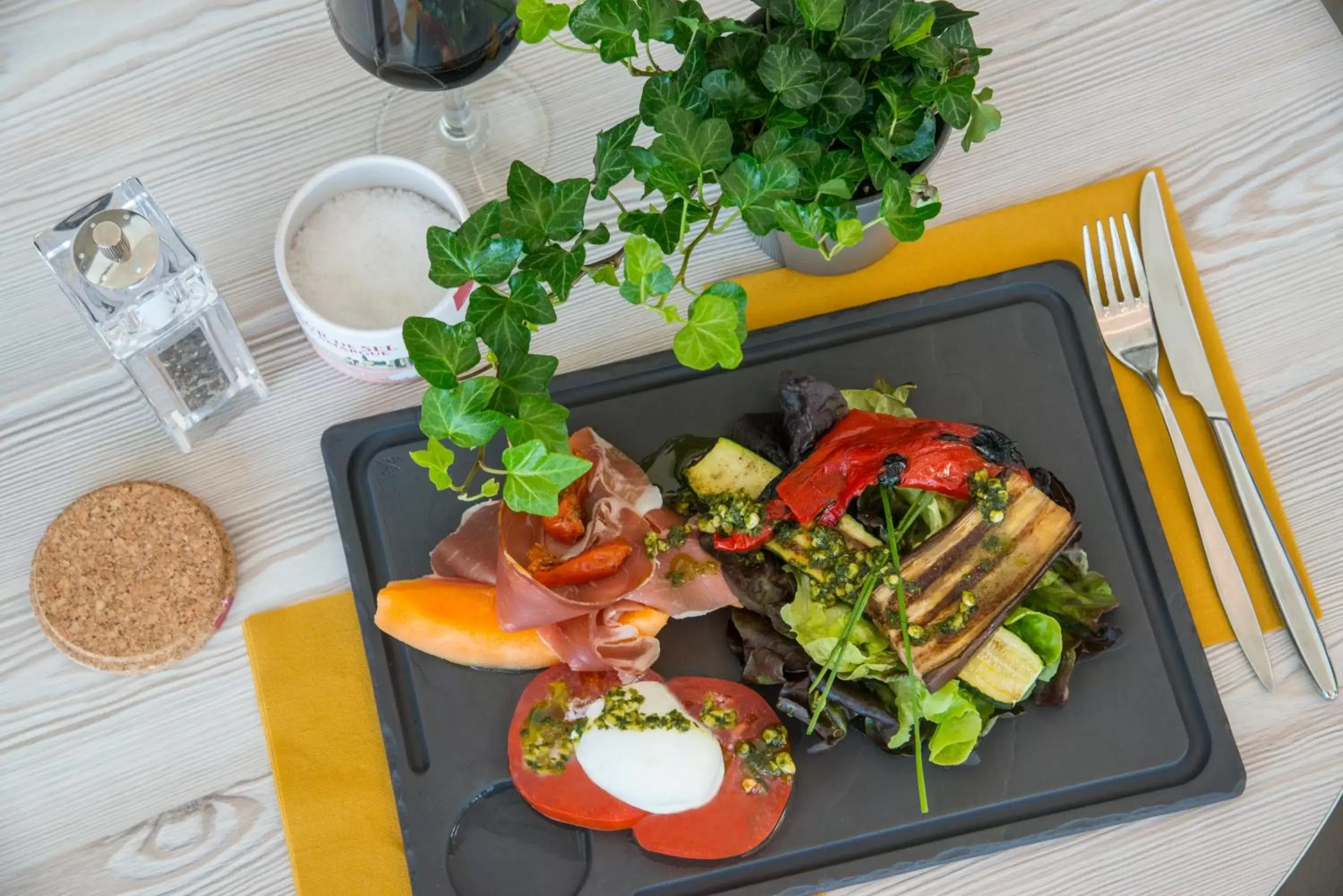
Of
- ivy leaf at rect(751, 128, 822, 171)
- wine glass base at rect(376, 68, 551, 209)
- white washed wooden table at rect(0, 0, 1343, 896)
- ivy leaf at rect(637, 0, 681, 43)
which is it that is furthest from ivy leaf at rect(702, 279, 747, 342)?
wine glass base at rect(376, 68, 551, 209)

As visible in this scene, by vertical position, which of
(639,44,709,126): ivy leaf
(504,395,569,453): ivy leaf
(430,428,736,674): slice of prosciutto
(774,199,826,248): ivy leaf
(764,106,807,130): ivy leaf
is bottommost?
(430,428,736,674): slice of prosciutto

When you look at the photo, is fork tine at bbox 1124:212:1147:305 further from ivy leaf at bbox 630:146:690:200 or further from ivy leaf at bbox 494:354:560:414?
ivy leaf at bbox 494:354:560:414

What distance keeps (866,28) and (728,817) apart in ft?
2.52

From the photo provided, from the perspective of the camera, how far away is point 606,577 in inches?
48.1

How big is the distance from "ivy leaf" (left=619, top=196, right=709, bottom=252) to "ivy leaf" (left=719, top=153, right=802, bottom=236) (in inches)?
1.2

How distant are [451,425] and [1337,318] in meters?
1.06

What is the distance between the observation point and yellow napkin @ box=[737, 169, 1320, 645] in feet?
4.34

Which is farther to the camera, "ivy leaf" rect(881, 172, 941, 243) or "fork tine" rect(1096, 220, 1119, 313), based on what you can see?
"fork tine" rect(1096, 220, 1119, 313)

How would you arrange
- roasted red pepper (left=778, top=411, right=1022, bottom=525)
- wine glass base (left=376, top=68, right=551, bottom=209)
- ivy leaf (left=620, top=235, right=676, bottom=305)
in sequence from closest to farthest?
ivy leaf (left=620, top=235, right=676, bottom=305) → roasted red pepper (left=778, top=411, right=1022, bottom=525) → wine glass base (left=376, top=68, right=551, bottom=209)

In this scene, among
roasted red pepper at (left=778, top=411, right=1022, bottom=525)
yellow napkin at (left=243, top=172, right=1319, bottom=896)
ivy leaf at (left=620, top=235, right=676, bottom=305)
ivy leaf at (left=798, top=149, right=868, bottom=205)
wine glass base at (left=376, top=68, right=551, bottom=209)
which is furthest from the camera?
wine glass base at (left=376, top=68, right=551, bottom=209)

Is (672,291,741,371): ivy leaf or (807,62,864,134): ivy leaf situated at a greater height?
(807,62,864,134): ivy leaf

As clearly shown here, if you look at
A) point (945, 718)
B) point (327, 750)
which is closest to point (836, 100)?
point (945, 718)

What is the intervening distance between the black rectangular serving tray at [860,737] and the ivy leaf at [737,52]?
1.19 feet

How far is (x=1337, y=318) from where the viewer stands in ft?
4.57
